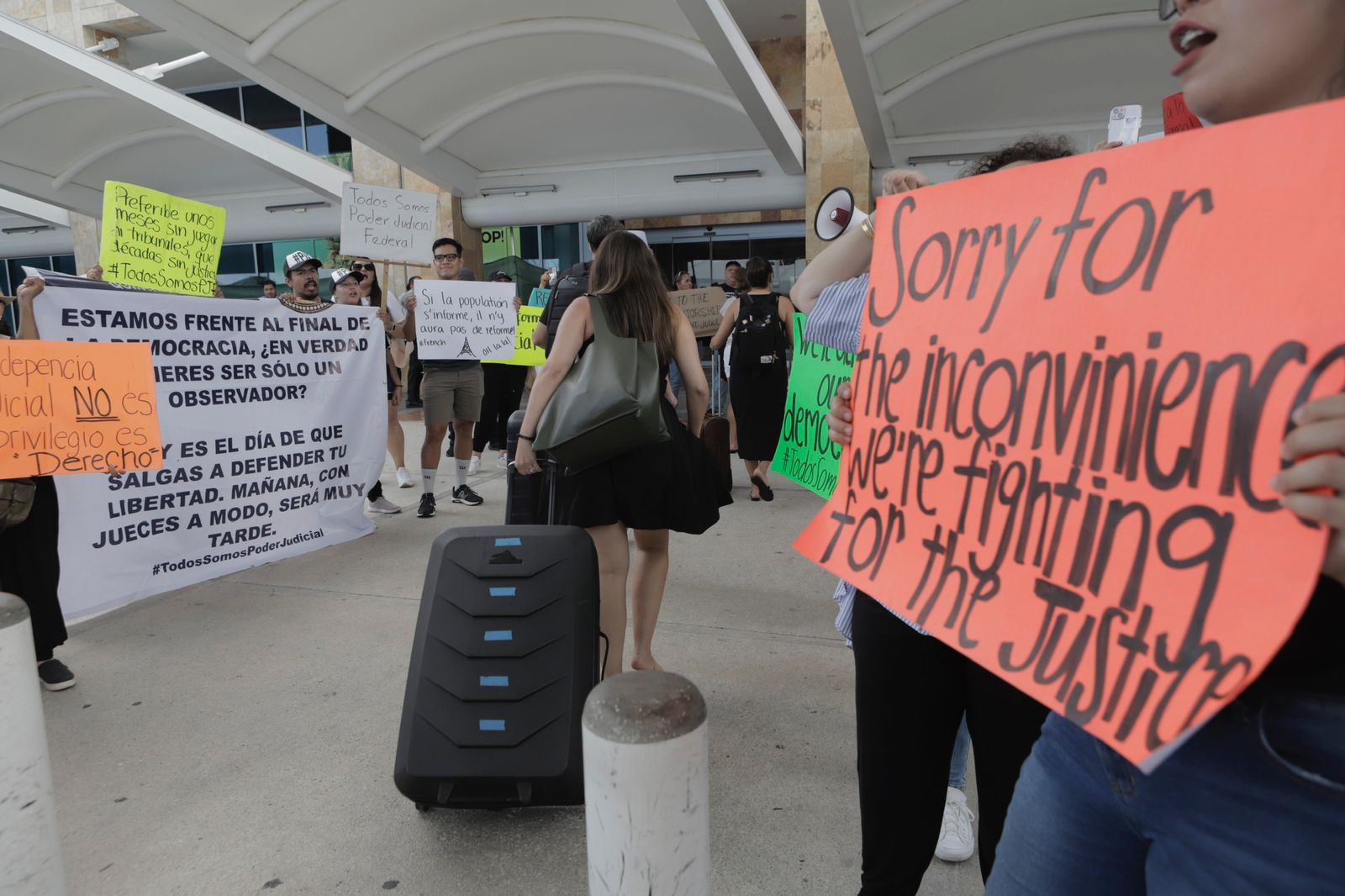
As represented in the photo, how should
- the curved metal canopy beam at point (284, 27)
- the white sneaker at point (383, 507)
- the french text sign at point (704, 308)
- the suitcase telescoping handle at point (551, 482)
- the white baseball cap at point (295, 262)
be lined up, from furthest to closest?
1. the curved metal canopy beam at point (284, 27)
2. the french text sign at point (704, 308)
3. the white sneaker at point (383, 507)
4. the white baseball cap at point (295, 262)
5. the suitcase telescoping handle at point (551, 482)

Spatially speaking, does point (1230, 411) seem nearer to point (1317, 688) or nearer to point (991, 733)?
point (1317, 688)

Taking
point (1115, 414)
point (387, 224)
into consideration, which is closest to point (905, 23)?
point (387, 224)

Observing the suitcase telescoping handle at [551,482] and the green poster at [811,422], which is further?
the green poster at [811,422]

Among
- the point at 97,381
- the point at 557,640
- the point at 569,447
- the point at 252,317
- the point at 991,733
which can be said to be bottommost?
the point at 557,640

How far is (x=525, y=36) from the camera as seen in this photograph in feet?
35.7

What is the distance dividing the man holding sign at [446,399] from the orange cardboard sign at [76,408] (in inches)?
104

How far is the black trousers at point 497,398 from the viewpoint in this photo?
7.71 meters

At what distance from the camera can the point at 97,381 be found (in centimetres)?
342

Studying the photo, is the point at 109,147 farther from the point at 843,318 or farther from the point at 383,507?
the point at 843,318

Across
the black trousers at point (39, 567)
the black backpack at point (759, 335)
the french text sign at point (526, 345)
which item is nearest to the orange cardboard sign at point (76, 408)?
the black trousers at point (39, 567)

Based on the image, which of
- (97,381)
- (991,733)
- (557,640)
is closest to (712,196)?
(97,381)

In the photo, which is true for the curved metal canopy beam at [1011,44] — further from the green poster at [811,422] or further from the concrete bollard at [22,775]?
the concrete bollard at [22,775]

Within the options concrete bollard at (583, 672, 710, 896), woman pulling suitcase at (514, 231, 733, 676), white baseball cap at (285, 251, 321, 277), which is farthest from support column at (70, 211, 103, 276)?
concrete bollard at (583, 672, 710, 896)

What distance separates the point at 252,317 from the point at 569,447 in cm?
292
